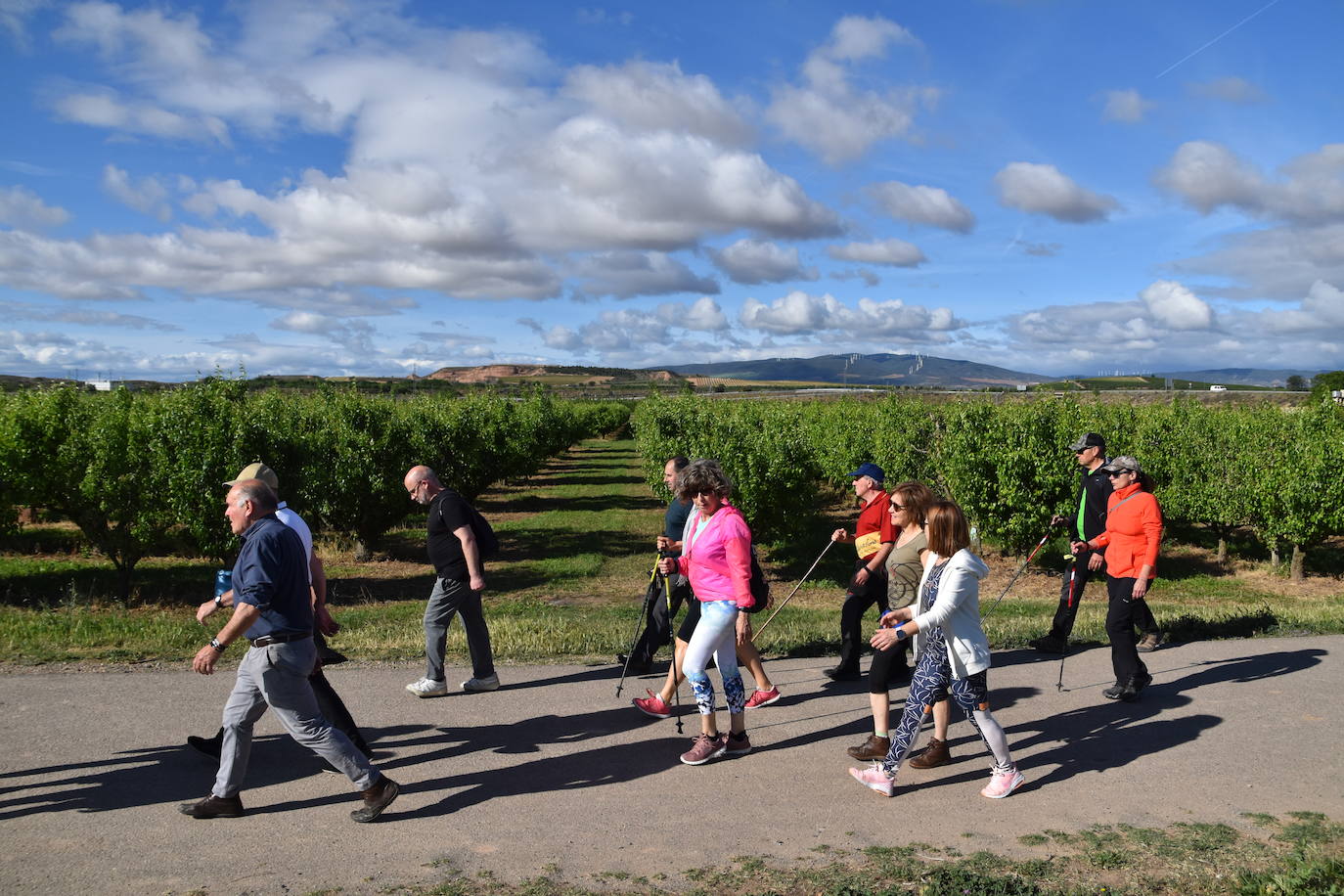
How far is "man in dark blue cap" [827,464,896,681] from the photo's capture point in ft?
21.9

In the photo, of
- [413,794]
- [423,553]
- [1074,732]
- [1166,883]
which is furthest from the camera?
[423,553]

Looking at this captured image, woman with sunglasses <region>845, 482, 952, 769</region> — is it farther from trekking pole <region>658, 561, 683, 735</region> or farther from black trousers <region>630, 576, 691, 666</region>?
black trousers <region>630, 576, 691, 666</region>

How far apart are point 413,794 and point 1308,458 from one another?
1665 centimetres

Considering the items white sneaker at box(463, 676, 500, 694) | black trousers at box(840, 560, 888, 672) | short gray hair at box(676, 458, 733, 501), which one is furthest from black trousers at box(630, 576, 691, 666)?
short gray hair at box(676, 458, 733, 501)

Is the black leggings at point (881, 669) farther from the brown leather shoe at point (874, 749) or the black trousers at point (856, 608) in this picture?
the black trousers at point (856, 608)

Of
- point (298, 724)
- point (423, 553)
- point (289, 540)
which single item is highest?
point (289, 540)

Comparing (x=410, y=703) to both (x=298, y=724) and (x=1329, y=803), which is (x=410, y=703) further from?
(x=1329, y=803)

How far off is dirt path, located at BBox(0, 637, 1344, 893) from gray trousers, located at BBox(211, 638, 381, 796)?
0.86 feet

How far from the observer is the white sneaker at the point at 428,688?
21.6 ft

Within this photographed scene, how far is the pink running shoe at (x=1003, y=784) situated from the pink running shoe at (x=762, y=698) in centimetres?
188

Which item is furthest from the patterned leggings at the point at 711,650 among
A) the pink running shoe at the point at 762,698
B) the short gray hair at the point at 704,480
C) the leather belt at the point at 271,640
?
the leather belt at the point at 271,640

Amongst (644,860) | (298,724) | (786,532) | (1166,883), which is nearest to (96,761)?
(298,724)

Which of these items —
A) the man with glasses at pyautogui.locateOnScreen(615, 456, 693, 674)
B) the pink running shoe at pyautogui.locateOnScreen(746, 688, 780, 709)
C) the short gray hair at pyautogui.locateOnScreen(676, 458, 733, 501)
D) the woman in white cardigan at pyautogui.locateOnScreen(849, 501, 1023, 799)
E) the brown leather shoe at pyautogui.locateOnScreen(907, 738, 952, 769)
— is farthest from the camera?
the man with glasses at pyautogui.locateOnScreen(615, 456, 693, 674)

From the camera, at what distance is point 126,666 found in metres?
7.25
